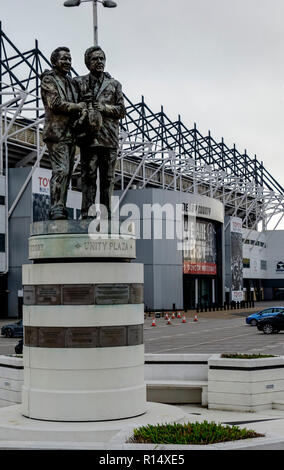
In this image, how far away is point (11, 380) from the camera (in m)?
15.4

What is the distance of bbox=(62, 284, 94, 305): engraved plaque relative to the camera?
502 inches

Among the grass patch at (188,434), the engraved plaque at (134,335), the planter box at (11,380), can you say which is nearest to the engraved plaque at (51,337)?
the engraved plaque at (134,335)

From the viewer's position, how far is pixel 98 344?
12758 mm

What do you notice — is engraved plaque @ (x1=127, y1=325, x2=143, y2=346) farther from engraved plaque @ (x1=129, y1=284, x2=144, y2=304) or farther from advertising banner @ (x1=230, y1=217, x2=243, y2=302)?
advertising banner @ (x1=230, y1=217, x2=243, y2=302)

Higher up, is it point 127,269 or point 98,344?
point 127,269

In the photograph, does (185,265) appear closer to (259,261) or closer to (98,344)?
(259,261)

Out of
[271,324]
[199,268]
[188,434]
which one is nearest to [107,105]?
[188,434]

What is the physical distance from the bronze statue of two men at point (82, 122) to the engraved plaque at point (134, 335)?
2.43 meters

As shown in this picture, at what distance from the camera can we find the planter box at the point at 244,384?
47.1 ft

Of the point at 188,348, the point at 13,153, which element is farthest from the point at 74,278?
the point at 13,153

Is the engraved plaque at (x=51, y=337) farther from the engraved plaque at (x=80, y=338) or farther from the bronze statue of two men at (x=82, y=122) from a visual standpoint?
the bronze statue of two men at (x=82, y=122)

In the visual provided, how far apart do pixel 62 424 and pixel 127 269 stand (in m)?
2.99

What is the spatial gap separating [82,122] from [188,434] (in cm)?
635

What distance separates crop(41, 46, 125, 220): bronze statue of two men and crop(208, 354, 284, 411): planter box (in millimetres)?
4128
